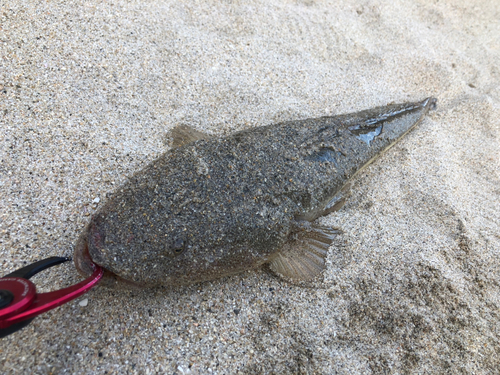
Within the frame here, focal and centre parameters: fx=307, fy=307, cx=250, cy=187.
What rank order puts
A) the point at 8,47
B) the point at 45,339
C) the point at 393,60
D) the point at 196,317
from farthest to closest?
the point at 393,60 < the point at 8,47 < the point at 196,317 < the point at 45,339

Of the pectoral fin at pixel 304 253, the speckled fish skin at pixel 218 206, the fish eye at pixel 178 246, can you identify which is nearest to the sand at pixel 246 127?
the pectoral fin at pixel 304 253

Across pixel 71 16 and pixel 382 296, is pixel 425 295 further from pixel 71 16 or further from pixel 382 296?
pixel 71 16

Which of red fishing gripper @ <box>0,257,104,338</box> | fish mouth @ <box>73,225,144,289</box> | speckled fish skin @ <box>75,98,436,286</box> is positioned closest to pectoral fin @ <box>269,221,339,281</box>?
speckled fish skin @ <box>75,98,436,286</box>

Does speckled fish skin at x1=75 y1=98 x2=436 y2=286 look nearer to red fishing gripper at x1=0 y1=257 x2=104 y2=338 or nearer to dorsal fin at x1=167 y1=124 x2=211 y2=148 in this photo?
red fishing gripper at x1=0 y1=257 x2=104 y2=338

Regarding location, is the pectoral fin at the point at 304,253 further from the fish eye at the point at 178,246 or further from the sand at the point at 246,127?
the fish eye at the point at 178,246

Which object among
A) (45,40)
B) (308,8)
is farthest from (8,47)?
(308,8)

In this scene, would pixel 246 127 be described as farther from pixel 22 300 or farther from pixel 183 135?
pixel 22 300
